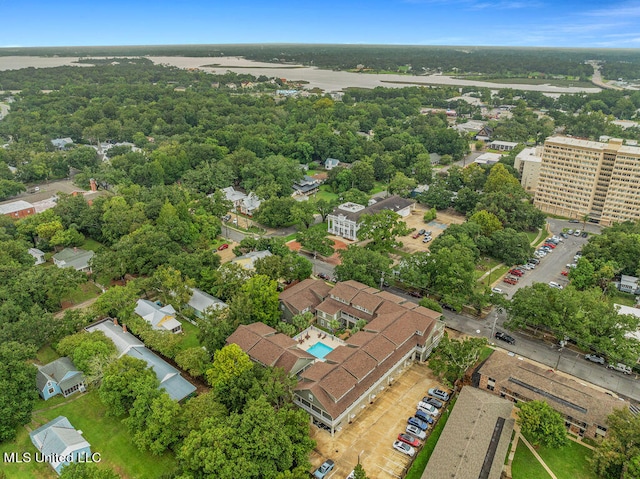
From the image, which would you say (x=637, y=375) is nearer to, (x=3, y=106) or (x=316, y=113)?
(x=316, y=113)

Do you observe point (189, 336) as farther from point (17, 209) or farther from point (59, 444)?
point (17, 209)

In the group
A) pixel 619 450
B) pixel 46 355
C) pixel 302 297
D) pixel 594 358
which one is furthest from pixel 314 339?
pixel 594 358

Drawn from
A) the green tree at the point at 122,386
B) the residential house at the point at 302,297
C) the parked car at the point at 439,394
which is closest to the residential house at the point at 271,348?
the residential house at the point at 302,297

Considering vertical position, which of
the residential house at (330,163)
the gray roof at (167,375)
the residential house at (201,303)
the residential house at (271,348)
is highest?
the residential house at (330,163)

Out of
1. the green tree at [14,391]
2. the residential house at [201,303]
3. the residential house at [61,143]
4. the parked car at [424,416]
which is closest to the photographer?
the green tree at [14,391]

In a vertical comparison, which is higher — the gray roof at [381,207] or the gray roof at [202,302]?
the gray roof at [381,207]

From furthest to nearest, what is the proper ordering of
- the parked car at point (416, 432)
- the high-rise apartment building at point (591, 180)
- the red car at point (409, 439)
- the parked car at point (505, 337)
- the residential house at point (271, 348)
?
the high-rise apartment building at point (591, 180) → the parked car at point (505, 337) → the residential house at point (271, 348) → the parked car at point (416, 432) → the red car at point (409, 439)

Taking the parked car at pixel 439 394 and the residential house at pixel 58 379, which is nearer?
the parked car at pixel 439 394

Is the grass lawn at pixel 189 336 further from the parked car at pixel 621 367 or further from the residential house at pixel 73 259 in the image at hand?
the parked car at pixel 621 367
